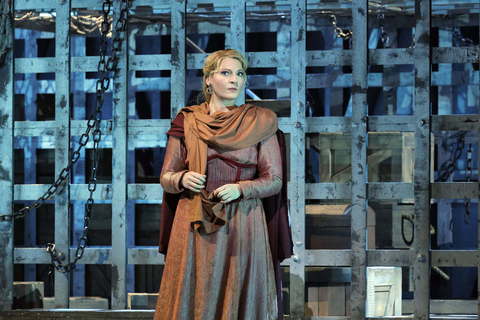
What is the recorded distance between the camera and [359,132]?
3.54 metres

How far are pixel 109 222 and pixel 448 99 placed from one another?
13.3 feet

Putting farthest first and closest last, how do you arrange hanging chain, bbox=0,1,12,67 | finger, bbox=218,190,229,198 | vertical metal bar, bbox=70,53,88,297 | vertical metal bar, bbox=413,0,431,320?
vertical metal bar, bbox=70,53,88,297 < hanging chain, bbox=0,1,12,67 < vertical metal bar, bbox=413,0,431,320 < finger, bbox=218,190,229,198

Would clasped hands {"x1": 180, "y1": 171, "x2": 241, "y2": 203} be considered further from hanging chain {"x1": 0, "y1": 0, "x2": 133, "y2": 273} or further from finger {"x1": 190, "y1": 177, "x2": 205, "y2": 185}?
hanging chain {"x1": 0, "y1": 0, "x2": 133, "y2": 273}

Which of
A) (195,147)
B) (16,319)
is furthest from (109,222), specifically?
(195,147)

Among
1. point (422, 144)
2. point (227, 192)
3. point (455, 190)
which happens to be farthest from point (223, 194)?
point (455, 190)

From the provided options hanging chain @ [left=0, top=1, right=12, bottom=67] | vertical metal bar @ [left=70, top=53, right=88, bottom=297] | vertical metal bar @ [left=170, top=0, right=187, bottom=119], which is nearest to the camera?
vertical metal bar @ [left=170, top=0, right=187, bottom=119]

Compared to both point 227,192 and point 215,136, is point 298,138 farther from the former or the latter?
point 227,192

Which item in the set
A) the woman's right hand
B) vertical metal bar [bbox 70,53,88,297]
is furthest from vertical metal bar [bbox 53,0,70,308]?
vertical metal bar [bbox 70,53,88,297]

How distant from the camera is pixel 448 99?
5.70 metres

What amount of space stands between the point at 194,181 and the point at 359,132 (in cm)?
152

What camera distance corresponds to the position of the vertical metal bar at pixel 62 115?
3.74 meters

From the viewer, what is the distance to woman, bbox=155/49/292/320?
8.32ft

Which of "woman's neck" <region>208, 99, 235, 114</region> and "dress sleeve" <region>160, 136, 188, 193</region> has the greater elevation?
"woman's neck" <region>208, 99, 235, 114</region>

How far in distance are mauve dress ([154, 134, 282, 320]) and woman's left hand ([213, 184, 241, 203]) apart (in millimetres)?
46
